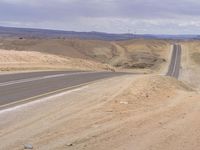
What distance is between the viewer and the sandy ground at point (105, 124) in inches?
387

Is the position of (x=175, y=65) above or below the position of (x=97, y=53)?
below

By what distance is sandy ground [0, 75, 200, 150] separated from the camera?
983 centimetres

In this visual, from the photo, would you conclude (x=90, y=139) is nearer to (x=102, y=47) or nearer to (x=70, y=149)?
(x=70, y=149)

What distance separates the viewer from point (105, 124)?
12.2 meters

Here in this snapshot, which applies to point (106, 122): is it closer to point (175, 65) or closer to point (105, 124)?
point (105, 124)

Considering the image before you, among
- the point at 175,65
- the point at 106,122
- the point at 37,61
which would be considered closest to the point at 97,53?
the point at 175,65

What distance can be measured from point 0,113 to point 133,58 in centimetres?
8897

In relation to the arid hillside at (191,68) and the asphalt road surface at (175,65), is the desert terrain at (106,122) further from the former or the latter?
the asphalt road surface at (175,65)

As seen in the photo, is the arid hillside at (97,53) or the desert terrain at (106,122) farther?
the arid hillside at (97,53)

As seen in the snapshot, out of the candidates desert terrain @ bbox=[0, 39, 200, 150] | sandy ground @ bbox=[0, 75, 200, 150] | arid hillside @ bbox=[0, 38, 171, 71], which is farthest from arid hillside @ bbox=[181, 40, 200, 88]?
sandy ground @ bbox=[0, 75, 200, 150]

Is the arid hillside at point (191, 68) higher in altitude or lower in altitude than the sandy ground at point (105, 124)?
lower

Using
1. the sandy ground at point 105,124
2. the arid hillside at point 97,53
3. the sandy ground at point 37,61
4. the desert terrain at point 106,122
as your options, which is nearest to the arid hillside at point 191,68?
the arid hillside at point 97,53

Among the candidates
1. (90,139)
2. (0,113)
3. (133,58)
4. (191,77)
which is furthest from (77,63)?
(90,139)

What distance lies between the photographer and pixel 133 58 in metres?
103
